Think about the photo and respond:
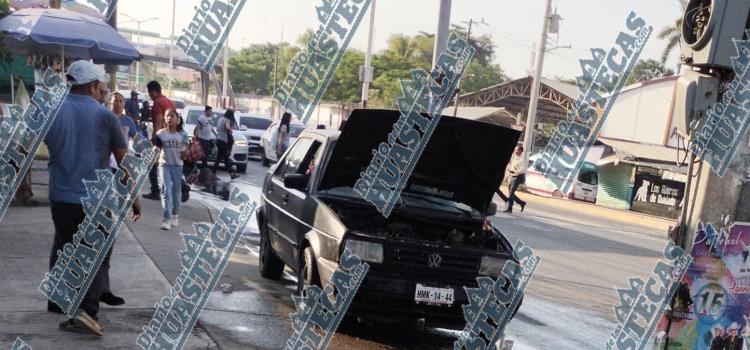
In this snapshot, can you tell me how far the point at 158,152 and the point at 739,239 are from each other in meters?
7.10

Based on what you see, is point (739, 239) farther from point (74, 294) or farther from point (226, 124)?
point (226, 124)

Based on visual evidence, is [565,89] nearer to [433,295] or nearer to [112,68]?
[112,68]

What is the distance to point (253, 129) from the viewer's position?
2522 centimetres

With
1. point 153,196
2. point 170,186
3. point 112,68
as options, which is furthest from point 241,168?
point 170,186

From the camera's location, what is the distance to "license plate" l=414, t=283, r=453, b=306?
583 cm

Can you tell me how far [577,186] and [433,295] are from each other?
27.8 meters

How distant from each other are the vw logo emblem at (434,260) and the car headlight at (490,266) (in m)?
0.37

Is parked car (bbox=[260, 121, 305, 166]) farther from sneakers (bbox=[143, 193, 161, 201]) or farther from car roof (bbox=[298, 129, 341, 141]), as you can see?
car roof (bbox=[298, 129, 341, 141])

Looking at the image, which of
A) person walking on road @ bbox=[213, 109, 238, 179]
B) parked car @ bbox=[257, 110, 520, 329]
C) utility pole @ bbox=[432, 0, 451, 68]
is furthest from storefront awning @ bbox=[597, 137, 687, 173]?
parked car @ bbox=[257, 110, 520, 329]

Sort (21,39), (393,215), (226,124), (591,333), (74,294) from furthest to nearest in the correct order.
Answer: (226,124) → (21,39) → (591,333) → (393,215) → (74,294)

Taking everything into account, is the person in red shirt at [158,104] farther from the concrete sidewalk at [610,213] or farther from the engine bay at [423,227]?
the concrete sidewalk at [610,213]

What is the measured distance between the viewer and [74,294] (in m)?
5.27

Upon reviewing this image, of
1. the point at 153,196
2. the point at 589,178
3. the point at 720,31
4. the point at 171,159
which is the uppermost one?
the point at 720,31

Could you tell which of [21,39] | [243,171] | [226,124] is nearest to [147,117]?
[243,171]
